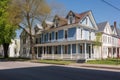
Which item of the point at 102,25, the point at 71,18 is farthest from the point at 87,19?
the point at 102,25

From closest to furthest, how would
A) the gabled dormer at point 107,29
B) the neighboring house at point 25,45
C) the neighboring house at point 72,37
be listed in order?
the neighboring house at point 72,37 → the gabled dormer at point 107,29 → the neighboring house at point 25,45

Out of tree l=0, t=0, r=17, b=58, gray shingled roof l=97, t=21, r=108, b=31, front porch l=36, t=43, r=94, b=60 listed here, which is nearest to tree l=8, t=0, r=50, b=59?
tree l=0, t=0, r=17, b=58

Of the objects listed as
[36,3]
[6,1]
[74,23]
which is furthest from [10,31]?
[74,23]

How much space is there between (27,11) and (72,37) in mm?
9725

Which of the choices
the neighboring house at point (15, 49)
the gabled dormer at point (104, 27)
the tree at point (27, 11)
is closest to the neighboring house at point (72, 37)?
the tree at point (27, 11)

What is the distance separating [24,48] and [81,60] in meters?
25.8

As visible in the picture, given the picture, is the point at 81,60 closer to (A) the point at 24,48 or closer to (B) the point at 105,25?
(B) the point at 105,25

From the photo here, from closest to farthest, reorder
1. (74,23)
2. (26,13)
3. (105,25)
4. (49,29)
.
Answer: (74,23) → (26,13) → (49,29) → (105,25)

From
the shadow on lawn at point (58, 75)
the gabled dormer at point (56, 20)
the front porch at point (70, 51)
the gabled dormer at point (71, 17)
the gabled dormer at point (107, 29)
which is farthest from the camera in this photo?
the gabled dormer at point (107, 29)

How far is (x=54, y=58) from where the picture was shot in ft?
139

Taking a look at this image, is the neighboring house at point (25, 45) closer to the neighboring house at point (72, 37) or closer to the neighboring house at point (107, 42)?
the neighboring house at point (72, 37)

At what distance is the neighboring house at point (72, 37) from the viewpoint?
37.7 meters

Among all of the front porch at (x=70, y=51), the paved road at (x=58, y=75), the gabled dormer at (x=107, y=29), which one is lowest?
the paved road at (x=58, y=75)

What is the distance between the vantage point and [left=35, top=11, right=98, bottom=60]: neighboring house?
3772 cm
